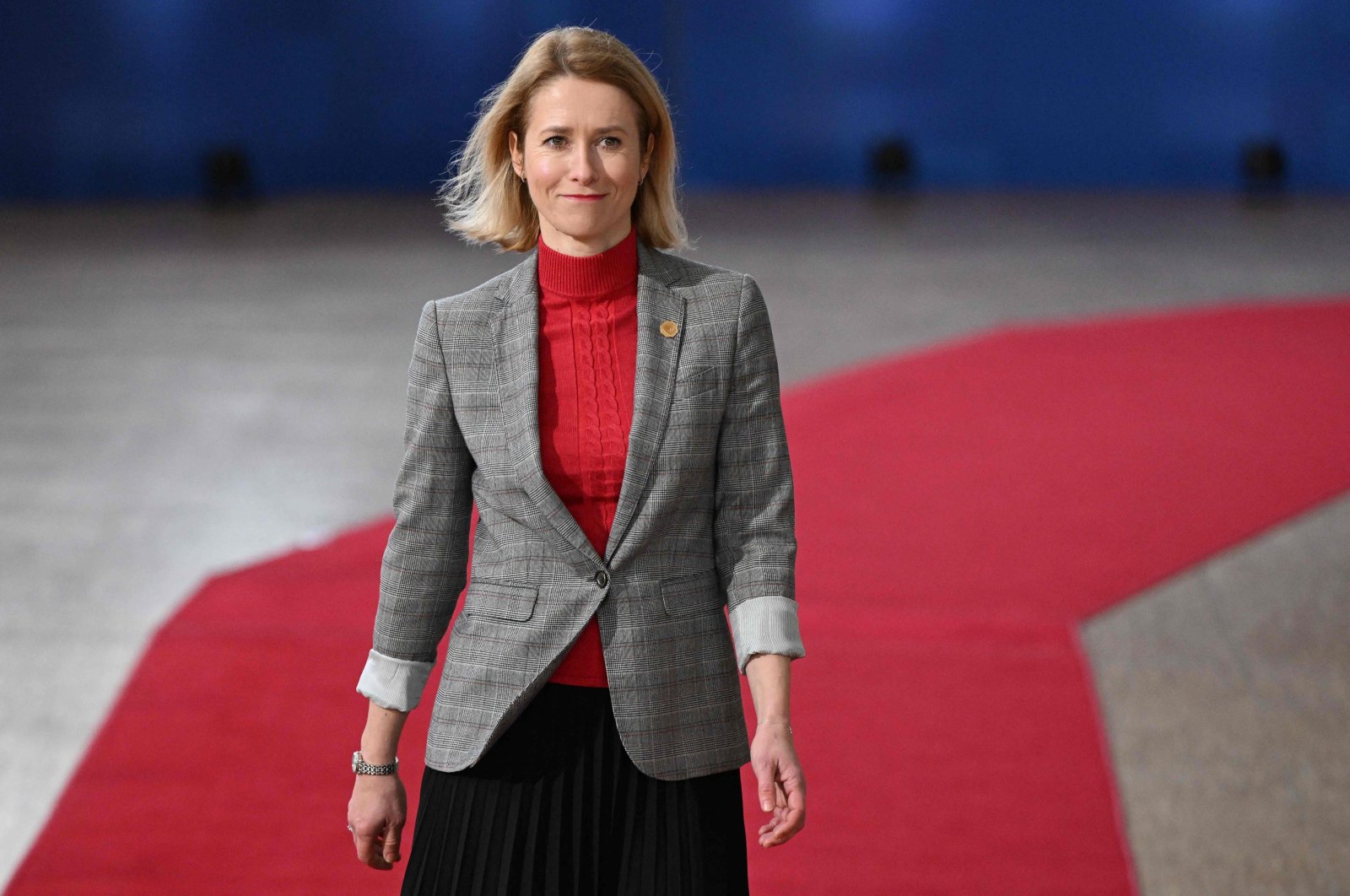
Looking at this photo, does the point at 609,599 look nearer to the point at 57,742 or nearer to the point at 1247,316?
the point at 57,742

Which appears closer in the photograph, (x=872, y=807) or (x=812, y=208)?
(x=872, y=807)

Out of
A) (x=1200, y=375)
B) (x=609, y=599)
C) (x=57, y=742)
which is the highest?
(x=609, y=599)

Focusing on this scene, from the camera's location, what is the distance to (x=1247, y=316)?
24.3 ft

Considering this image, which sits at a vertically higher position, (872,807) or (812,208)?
(812,208)

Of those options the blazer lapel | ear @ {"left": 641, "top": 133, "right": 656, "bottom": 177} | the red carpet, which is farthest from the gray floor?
ear @ {"left": 641, "top": 133, "right": 656, "bottom": 177}

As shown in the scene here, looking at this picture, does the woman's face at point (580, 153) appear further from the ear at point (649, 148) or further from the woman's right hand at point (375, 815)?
the woman's right hand at point (375, 815)

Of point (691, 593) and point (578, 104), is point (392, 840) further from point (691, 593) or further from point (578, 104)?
point (578, 104)

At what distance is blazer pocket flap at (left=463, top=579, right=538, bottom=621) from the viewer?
5.07 feet

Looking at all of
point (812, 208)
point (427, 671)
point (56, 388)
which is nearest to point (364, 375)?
point (56, 388)

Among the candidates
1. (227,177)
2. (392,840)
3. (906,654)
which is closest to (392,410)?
(906,654)

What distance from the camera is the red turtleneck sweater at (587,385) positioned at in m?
1.54

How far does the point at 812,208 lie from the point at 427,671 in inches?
421

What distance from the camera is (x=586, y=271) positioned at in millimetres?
1564

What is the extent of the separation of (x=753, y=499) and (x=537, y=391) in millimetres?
256
